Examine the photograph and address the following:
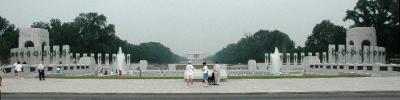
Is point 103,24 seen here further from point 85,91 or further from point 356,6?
point 85,91

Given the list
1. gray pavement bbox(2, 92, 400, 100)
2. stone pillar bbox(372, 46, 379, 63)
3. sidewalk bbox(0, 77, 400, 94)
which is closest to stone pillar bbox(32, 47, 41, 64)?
sidewalk bbox(0, 77, 400, 94)

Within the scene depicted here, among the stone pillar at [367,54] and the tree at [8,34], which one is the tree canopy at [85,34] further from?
the stone pillar at [367,54]

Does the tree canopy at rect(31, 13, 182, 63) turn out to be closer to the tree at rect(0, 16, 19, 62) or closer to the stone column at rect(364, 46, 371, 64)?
the tree at rect(0, 16, 19, 62)

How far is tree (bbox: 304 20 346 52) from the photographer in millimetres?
98512

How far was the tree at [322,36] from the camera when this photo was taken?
3878 inches

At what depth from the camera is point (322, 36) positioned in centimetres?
10550

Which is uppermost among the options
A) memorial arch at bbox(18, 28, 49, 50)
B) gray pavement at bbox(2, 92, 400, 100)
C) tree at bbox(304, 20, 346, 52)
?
tree at bbox(304, 20, 346, 52)

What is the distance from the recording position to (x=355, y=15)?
250 ft

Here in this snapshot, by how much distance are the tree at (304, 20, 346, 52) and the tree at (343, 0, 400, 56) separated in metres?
19.4

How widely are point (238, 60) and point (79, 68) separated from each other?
A: 7777 centimetres

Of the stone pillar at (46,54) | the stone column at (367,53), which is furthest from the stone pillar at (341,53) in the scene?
the stone pillar at (46,54)

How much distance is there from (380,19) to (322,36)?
32361 mm

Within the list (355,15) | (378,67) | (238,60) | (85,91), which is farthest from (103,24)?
(85,91)

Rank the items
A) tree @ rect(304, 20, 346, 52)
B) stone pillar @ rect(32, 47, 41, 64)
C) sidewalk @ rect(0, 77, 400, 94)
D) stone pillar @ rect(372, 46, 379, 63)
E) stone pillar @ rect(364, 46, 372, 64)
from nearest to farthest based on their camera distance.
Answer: sidewalk @ rect(0, 77, 400, 94), stone pillar @ rect(32, 47, 41, 64), stone pillar @ rect(372, 46, 379, 63), stone pillar @ rect(364, 46, 372, 64), tree @ rect(304, 20, 346, 52)
